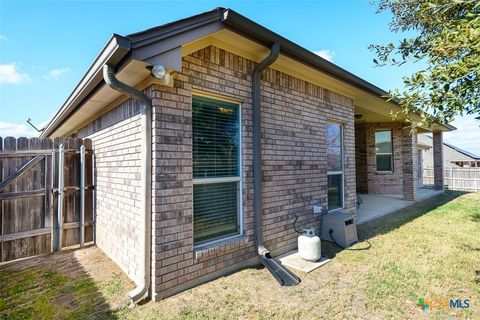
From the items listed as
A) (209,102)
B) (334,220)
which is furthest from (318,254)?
(209,102)

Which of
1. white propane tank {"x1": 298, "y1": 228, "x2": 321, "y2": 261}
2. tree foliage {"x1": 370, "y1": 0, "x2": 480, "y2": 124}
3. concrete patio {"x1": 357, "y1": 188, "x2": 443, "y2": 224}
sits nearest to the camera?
tree foliage {"x1": 370, "y1": 0, "x2": 480, "y2": 124}

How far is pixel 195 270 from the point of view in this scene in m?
3.23

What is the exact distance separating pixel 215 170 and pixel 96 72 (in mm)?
1973

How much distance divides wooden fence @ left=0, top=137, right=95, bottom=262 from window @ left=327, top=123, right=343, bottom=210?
5185 millimetres

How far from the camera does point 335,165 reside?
5.95m

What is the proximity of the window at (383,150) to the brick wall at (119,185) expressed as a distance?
11.2 metres

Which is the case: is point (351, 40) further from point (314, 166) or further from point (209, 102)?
point (209, 102)

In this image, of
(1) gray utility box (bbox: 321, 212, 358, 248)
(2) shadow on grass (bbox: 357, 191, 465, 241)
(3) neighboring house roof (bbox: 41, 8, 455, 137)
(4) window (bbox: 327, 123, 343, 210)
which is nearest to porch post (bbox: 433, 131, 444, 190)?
(2) shadow on grass (bbox: 357, 191, 465, 241)

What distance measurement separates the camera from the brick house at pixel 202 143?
2938 mm

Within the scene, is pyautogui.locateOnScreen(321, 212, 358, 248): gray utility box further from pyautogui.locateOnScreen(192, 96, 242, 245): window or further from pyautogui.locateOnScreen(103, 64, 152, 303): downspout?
pyautogui.locateOnScreen(103, 64, 152, 303): downspout

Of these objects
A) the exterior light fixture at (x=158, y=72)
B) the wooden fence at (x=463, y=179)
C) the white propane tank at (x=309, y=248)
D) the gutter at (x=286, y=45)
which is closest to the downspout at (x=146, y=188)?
the exterior light fixture at (x=158, y=72)

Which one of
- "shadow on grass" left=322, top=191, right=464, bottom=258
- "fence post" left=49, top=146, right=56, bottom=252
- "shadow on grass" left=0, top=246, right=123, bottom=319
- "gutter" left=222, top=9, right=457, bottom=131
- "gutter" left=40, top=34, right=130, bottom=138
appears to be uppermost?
"gutter" left=222, top=9, right=457, bottom=131

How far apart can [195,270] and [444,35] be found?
3.86 m

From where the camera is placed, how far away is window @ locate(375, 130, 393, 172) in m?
11.1
